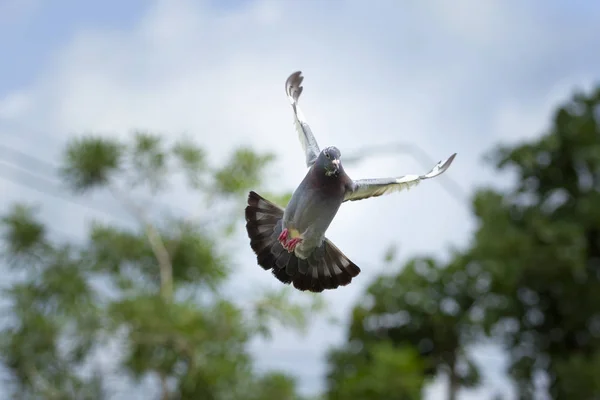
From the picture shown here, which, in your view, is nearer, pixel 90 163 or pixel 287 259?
pixel 287 259

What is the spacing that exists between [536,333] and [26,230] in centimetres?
988

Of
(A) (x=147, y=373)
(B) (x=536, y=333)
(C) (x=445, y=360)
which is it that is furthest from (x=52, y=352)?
(B) (x=536, y=333)

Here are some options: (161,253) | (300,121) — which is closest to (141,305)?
(161,253)

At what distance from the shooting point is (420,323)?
57.5 feet

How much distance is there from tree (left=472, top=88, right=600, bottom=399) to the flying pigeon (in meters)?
14.3

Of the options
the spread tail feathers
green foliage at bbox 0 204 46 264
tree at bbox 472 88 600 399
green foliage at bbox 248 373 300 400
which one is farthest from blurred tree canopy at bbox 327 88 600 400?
the spread tail feathers

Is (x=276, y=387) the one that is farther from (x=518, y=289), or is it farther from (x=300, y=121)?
(x=300, y=121)

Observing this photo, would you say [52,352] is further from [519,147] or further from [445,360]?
[519,147]

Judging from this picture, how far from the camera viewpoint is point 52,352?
47.2ft

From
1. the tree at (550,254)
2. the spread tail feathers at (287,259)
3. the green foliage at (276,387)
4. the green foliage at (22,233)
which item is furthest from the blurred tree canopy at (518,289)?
the spread tail feathers at (287,259)

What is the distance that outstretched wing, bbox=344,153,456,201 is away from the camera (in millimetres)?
1914

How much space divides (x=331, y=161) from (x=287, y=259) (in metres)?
0.38

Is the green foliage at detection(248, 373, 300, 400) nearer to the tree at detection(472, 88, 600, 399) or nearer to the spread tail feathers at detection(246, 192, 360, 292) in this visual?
the tree at detection(472, 88, 600, 399)

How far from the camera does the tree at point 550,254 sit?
16.0 meters
